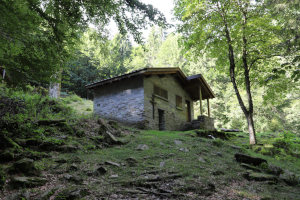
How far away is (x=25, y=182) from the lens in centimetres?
354

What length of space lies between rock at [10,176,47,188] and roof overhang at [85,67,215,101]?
9436mm

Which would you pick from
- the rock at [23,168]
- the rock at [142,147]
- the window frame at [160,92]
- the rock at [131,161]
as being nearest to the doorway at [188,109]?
the window frame at [160,92]

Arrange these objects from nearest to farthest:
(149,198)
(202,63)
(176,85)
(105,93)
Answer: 1. (149,198)
2. (105,93)
3. (176,85)
4. (202,63)

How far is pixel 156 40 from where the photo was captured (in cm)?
4047

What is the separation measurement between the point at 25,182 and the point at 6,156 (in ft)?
3.74

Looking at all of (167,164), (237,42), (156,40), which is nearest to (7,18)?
(167,164)

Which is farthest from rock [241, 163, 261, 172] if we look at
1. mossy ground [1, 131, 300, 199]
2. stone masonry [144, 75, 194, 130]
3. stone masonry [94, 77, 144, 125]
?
stone masonry [94, 77, 144, 125]

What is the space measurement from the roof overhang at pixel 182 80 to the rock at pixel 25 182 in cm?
944

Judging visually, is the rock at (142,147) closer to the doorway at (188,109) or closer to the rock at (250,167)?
the rock at (250,167)

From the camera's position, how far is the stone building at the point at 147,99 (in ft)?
42.0

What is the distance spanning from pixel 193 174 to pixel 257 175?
200 cm

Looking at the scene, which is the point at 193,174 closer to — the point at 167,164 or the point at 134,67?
the point at 167,164

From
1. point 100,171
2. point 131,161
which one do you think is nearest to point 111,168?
point 100,171

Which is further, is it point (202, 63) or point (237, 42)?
point (202, 63)
